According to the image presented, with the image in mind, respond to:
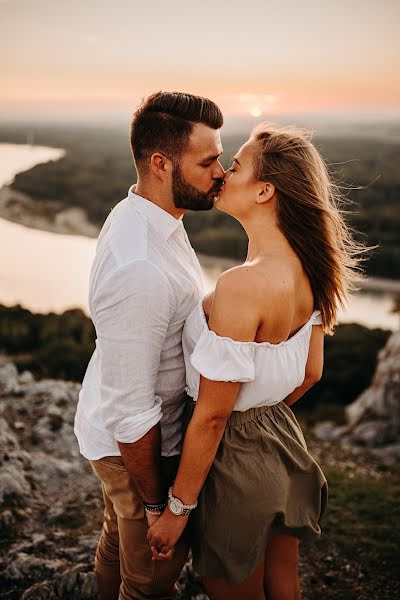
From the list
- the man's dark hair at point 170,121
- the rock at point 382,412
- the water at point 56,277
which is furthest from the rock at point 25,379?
the water at point 56,277

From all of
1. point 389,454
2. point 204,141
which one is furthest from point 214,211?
point 204,141

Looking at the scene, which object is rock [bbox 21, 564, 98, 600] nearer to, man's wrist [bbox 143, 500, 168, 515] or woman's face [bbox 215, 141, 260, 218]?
man's wrist [bbox 143, 500, 168, 515]

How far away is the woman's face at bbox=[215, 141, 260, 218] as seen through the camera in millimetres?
1953

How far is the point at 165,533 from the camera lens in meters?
1.89

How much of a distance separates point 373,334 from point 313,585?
946cm

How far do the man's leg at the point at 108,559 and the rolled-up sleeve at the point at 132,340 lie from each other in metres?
0.74

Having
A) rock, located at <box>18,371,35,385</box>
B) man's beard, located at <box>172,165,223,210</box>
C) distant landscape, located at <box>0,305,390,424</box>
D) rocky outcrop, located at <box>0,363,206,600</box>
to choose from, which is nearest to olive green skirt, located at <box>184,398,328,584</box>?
man's beard, located at <box>172,165,223,210</box>

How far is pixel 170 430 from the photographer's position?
6.91 ft

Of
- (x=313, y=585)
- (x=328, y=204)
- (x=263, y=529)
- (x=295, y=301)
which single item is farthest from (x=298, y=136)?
(x=313, y=585)

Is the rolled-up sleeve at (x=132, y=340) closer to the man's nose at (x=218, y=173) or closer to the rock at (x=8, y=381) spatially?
the man's nose at (x=218, y=173)

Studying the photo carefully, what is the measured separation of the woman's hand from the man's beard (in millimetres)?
1200

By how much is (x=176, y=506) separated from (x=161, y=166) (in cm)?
131

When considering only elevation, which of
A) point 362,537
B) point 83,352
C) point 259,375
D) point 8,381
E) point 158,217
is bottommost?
point 83,352

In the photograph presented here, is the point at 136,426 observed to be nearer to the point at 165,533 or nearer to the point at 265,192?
the point at 165,533
